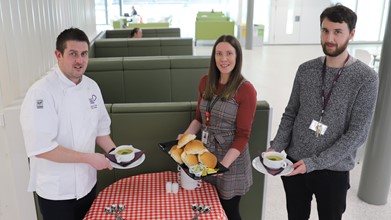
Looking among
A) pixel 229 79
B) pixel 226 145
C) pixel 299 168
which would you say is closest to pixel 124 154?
pixel 226 145

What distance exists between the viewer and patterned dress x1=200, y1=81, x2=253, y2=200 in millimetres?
2072

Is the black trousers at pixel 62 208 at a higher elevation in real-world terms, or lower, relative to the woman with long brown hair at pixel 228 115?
lower

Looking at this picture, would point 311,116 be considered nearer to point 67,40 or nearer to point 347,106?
point 347,106

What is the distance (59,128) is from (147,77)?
98.4 inches

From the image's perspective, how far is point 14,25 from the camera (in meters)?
2.71

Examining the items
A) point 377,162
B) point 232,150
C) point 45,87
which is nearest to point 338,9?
point 232,150

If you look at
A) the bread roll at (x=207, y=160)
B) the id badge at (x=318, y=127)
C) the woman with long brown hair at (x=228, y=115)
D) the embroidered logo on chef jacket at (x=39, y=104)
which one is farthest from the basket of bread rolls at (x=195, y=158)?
the embroidered logo on chef jacket at (x=39, y=104)

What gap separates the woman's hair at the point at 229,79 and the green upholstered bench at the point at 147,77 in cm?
213

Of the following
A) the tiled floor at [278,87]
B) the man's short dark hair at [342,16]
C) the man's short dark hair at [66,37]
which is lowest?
the tiled floor at [278,87]

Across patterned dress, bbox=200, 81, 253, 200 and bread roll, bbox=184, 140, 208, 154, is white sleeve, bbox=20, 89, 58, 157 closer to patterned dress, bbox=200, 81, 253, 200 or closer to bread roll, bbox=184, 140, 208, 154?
bread roll, bbox=184, 140, 208, 154

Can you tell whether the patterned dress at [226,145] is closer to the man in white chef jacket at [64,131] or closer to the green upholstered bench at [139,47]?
the man in white chef jacket at [64,131]

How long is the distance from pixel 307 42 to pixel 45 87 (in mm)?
13423

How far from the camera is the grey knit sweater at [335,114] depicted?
6.00ft

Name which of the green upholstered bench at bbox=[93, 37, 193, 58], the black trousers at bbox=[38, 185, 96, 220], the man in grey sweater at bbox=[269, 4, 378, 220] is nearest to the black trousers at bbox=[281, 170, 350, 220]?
the man in grey sweater at bbox=[269, 4, 378, 220]
